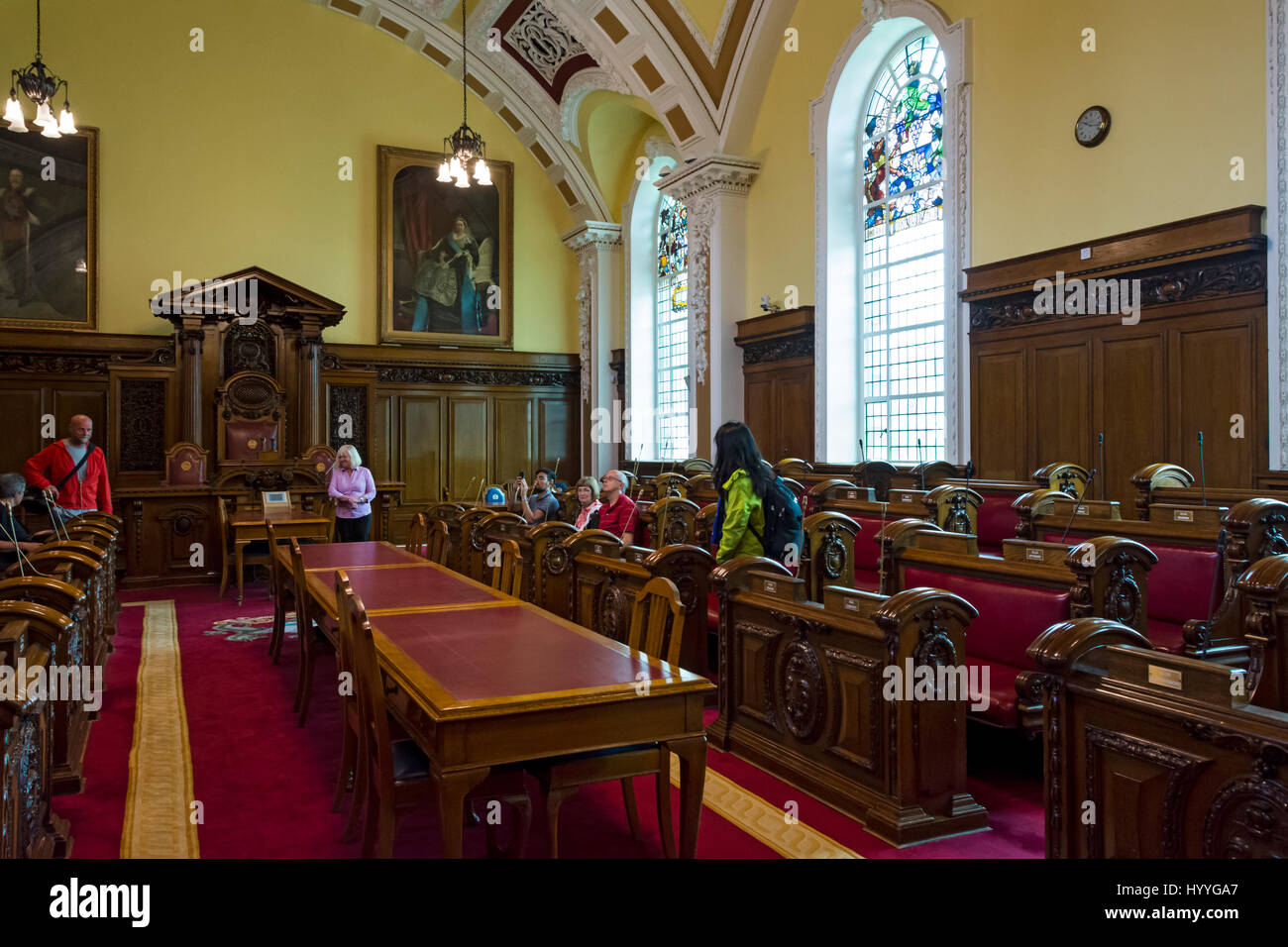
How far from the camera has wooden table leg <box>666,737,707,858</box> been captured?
10.2 ft

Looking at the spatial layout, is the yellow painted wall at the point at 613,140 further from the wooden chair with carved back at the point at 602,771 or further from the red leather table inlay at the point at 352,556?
the wooden chair with carved back at the point at 602,771

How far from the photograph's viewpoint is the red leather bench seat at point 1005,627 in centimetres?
396

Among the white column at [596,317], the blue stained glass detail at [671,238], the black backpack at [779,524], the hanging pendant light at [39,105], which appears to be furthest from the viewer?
the white column at [596,317]

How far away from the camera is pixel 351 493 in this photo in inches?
365

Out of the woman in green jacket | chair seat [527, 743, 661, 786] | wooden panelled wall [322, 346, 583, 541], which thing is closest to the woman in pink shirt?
the woman in green jacket

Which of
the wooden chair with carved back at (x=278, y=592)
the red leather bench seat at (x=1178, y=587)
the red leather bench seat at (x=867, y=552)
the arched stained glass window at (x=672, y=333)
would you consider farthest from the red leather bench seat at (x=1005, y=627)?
the arched stained glass window at (x=672, y=333)

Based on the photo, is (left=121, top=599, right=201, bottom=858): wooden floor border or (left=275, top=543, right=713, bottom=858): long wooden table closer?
(left=275, top=543, right=713, bottom=858): long wooden table

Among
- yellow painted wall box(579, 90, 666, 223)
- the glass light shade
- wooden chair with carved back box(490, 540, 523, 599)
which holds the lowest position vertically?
wooden chair with carved back box(490, 540, 523, 599)

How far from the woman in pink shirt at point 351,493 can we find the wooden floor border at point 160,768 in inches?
92.0

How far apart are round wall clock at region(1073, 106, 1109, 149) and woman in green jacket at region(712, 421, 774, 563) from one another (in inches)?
220

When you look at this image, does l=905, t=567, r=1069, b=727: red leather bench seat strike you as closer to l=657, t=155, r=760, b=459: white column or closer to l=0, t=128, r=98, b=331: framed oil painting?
l=657, t=155, r=760, b=459: white column

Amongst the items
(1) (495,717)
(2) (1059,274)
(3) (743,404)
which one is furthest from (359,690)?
(3) (743,404)

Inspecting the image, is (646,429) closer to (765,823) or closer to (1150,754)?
(765,823)

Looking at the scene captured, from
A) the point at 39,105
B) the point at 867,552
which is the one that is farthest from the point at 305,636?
the point at 39,105
